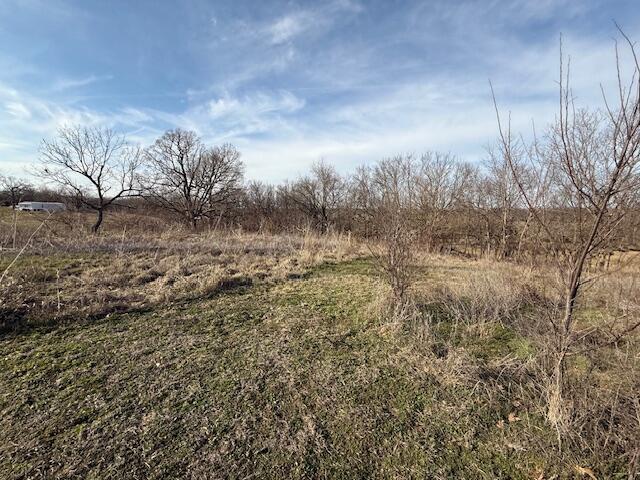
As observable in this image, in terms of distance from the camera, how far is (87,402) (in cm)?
245

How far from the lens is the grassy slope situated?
193 cm

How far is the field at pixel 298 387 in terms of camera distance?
1.95 metres

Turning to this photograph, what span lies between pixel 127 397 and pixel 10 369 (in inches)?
51.4

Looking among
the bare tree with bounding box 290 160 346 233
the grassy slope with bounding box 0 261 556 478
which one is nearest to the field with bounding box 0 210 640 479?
the grassy slope with bounding box 0 261 556 478

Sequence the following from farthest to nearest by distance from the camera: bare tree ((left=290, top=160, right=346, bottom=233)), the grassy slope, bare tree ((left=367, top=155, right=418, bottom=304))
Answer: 1. bare tree ((left=290, top=160, right=346, bottom=233))
2. bare tree ((left=367, top=155, right=418, bottom=304))
3. the grassy slope

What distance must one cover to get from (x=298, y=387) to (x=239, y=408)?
0.52m

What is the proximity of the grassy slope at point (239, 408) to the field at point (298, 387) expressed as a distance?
1 cm

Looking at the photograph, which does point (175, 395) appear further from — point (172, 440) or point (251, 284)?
point (251, 284)

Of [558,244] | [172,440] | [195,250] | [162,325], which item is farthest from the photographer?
[195,250]

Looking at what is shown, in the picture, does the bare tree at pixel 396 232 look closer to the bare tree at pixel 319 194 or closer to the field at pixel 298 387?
the field at pixel 298 387

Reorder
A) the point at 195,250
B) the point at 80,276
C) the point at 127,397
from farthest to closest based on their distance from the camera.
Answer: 1. the point at 195,250
2. the point at 80,276
3. the point at 127,397

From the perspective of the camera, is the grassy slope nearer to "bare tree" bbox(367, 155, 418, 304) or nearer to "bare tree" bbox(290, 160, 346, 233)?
"bare tree" bbox(367, 155, 418, 304)

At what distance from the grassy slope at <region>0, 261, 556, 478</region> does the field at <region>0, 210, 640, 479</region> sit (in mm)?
12

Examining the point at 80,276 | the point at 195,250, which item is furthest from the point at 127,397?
the point at 195,250
